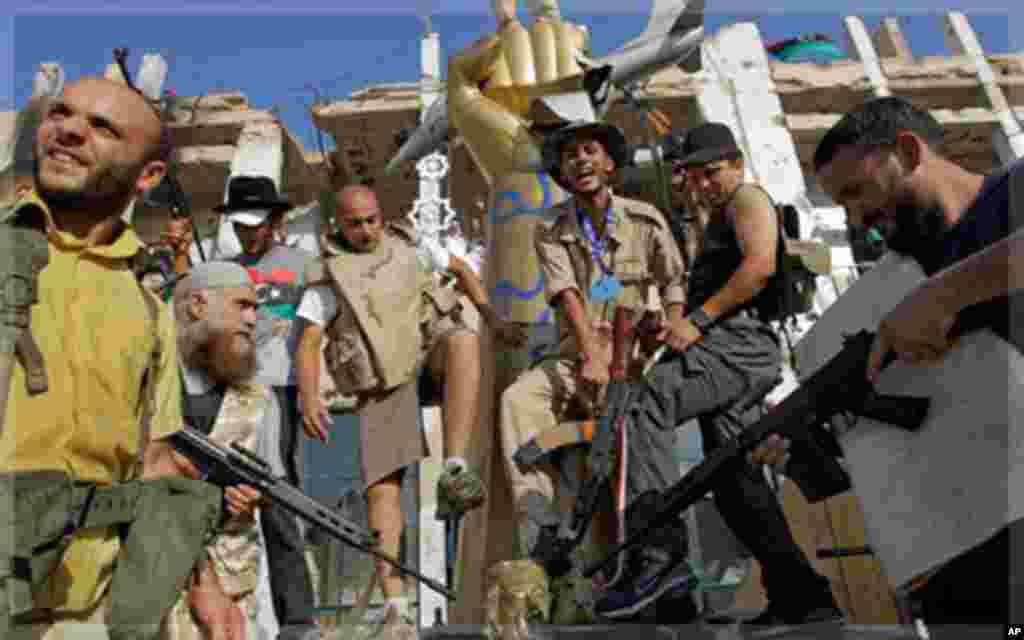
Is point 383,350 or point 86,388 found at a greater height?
point 383,350

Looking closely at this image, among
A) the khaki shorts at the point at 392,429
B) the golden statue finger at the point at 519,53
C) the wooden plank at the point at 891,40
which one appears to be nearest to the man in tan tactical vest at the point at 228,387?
the khaki shorts at the point at 392,429

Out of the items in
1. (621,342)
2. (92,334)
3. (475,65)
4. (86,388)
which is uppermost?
(475,65)

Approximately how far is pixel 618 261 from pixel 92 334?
71.5 inches

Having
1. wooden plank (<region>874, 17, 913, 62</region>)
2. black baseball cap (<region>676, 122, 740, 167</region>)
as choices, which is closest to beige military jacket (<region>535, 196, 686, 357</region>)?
black baseball cap (<region>676, 122, 740, 167</region>)

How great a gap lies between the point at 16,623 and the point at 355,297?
1.71 metres

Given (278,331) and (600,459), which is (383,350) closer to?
(278,331)

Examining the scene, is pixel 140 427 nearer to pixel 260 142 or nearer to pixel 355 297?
pixel 355 297

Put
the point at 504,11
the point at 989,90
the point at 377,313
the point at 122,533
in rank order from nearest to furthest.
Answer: the point at 122,533 < the point at 377,313 < the point at 504,11 < the point at 989,90

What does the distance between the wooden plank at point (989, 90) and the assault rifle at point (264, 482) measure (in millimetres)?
10497

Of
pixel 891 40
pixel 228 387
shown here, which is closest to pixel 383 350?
pixel 228 387

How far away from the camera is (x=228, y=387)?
299 cm

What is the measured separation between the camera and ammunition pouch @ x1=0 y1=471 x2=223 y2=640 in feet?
4.74

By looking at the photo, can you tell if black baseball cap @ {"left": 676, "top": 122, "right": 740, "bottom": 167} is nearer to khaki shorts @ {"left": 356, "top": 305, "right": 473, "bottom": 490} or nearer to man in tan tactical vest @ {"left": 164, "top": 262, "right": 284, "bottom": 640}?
khaki shorts @ {"left": 356, "top": 305, "right": 473, "bottom": 490}

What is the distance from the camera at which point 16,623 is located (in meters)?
1.52
